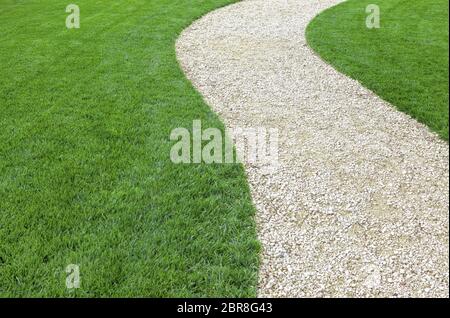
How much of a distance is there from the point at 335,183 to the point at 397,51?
21.7 feet

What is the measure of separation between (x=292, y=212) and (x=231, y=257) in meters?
1.21

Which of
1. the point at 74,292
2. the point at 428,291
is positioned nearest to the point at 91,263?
the point at 74,292

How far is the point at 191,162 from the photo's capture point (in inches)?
264

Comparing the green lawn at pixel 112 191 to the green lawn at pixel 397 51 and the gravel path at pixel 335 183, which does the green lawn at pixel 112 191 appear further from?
the green lawn at pixel 397 51

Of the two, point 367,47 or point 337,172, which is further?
point 367,47

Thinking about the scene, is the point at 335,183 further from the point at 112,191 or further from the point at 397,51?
the point at 397,51

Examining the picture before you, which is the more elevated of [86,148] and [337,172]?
[86,148]

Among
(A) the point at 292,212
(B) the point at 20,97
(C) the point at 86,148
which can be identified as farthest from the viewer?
(B) the point at 20,97

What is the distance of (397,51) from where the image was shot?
11.2 m

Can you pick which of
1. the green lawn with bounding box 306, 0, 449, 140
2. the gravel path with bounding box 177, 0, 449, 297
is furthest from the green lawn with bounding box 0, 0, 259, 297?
the green lawn with bounding box 306, 0, 449, 140

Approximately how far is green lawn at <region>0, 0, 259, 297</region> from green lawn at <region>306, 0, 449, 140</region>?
12.9 feet
